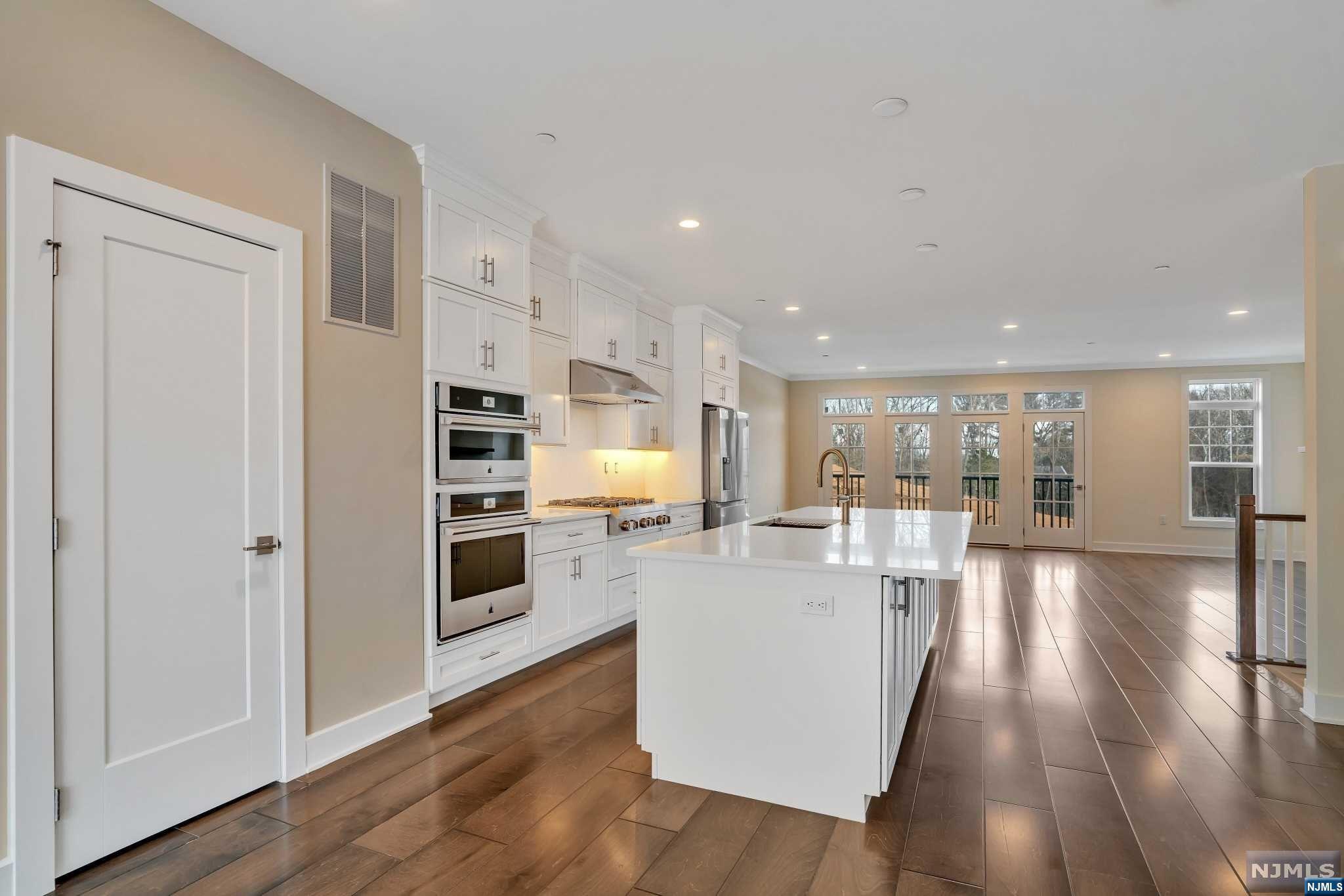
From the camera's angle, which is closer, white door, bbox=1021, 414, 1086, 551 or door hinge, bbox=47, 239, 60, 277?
door hinge, bbox=47, 239, 60, 277

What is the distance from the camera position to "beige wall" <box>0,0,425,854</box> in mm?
1959

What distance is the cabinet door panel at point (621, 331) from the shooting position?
16.7 ft

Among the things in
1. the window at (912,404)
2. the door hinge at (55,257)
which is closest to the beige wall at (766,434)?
the window at (912,404)

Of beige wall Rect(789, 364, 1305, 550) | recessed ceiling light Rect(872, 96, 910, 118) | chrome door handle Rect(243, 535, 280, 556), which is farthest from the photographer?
beige wall Rect(789, 364, 1305, 550)

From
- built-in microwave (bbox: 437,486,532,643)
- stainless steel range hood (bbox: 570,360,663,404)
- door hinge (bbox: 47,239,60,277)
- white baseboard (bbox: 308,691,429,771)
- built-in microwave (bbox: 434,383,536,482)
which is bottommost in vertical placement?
white baseboard (bbox: 308,691,429,771)

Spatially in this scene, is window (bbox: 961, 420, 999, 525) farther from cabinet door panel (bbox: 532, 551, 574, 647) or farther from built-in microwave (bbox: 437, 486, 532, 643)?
built-in microwave (bbox: 437, 486, 532, 643)

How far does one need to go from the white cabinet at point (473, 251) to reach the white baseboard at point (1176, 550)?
9126mm

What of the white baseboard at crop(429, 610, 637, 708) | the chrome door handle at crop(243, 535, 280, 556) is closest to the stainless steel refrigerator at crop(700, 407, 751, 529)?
the white baseboard at crop(429, 610, 637, 708)

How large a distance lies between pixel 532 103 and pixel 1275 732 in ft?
14.0

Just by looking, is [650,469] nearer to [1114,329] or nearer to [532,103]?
[532,103]

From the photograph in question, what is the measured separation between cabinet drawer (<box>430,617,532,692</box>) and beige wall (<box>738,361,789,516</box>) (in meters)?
5.12

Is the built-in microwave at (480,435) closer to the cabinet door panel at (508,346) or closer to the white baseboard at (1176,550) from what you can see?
the cabinet door panel at (508,346)

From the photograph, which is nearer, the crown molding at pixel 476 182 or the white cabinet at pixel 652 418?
the crown molding at pixel 476 182

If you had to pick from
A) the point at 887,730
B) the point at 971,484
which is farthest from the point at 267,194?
the point at 971,484
